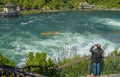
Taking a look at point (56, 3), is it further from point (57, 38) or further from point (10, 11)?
point (57, 38)

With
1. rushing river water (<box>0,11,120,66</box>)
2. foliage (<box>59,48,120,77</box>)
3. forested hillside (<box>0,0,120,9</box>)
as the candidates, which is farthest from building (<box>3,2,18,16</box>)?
foliage (<box>59,48,120,77</box>)

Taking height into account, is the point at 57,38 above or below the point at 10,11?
above

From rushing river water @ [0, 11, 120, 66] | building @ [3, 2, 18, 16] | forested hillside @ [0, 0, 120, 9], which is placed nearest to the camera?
rushing river water @ [0, 11, 120, 66]

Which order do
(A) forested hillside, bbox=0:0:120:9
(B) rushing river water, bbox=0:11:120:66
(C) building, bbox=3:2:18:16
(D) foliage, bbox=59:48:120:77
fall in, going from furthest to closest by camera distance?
(A) forested hillside, bbox=0:0:120:9
(C) building, bbox=3:2:18:16
(B) rushing river water, bbox=0:11:120:66
(D) foliage, bbox=59:48:120:77

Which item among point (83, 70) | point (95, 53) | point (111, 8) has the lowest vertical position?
point (111, 8)

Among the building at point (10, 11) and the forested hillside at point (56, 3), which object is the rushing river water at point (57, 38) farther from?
the forested hillside at point (56, 3)

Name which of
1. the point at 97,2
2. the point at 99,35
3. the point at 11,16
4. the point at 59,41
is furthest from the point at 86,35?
the point at 97,2

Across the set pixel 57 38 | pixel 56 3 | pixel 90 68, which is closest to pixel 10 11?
pixel 56 3

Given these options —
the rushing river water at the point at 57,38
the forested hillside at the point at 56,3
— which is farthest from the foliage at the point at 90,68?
the forested hillside at the point at 56,3

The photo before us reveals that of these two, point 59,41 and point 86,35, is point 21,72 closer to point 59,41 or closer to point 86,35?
point 59,41

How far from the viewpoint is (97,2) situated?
16362cm

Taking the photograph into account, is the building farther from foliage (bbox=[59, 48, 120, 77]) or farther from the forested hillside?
foliage (bbox=[59, 48, 120, 77])

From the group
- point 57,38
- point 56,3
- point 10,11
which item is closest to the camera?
point 57,38

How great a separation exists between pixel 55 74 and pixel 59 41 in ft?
143
